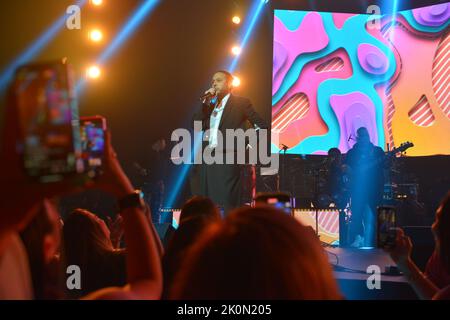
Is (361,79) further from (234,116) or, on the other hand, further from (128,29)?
(128,29)

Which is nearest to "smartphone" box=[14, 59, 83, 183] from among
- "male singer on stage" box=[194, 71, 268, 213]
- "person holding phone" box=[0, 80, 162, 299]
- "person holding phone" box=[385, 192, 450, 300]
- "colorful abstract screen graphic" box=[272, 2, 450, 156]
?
"person holding phone" box=[0, 80, 162, 299]

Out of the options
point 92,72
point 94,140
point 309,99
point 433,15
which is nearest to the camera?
point 94,140

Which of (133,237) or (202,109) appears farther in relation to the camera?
(202,109)

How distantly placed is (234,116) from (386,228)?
11.8 feet

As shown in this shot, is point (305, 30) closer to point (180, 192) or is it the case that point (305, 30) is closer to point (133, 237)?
point (180, 192)

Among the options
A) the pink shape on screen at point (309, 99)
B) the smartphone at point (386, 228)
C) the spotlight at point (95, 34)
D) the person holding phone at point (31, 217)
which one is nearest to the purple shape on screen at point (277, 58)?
the pink shape on screen at point (309, 99)

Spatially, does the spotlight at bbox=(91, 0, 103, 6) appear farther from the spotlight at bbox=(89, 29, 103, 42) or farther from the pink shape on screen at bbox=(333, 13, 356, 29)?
the pink shape on screen at bbox=(333, 13, 356, 29)

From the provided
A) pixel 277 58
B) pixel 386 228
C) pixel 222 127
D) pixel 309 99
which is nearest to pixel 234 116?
pixel 222 127

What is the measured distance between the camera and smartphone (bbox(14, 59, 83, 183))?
2.28 feet

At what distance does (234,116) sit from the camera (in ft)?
17.6

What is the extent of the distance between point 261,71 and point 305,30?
117cm

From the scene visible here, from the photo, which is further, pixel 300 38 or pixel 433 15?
pixel 300 38

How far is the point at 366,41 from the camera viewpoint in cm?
882
